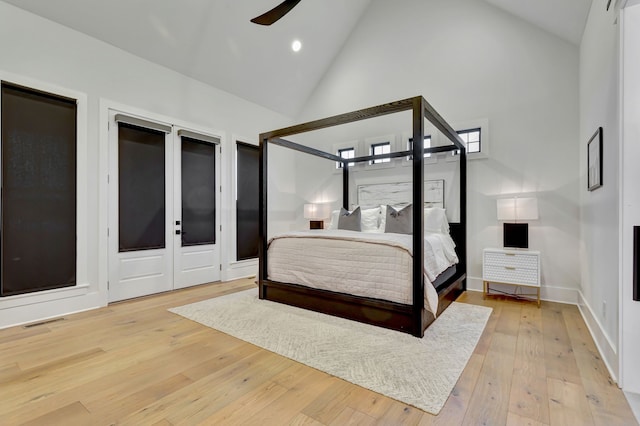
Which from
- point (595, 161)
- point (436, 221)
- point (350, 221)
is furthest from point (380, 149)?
point (595, 161)

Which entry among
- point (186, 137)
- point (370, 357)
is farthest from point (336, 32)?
point (370, 357)

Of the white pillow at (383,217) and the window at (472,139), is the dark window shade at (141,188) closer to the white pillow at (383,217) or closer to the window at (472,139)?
the white pillow at (383,217)

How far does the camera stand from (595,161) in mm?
2656

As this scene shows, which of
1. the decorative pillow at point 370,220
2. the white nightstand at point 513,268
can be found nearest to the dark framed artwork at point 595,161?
the white nightstand at point 513,268

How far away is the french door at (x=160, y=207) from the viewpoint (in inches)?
151

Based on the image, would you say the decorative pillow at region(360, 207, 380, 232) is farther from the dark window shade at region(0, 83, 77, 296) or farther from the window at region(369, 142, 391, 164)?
the dark window shade at region(0, 83, 77, 296)

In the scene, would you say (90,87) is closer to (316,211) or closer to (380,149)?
(316,211)

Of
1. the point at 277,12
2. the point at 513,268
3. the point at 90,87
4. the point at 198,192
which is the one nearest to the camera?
the point at 277,12

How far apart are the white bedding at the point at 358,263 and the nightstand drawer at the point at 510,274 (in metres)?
0.51

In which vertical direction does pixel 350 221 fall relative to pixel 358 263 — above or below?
above

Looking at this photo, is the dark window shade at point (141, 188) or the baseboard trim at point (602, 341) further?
the dark window shade at point (141, 188)

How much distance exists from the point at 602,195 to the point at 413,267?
1.59 metres

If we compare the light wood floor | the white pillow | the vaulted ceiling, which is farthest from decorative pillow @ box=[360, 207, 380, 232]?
the vaulted ceiling

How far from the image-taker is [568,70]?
376 cm
